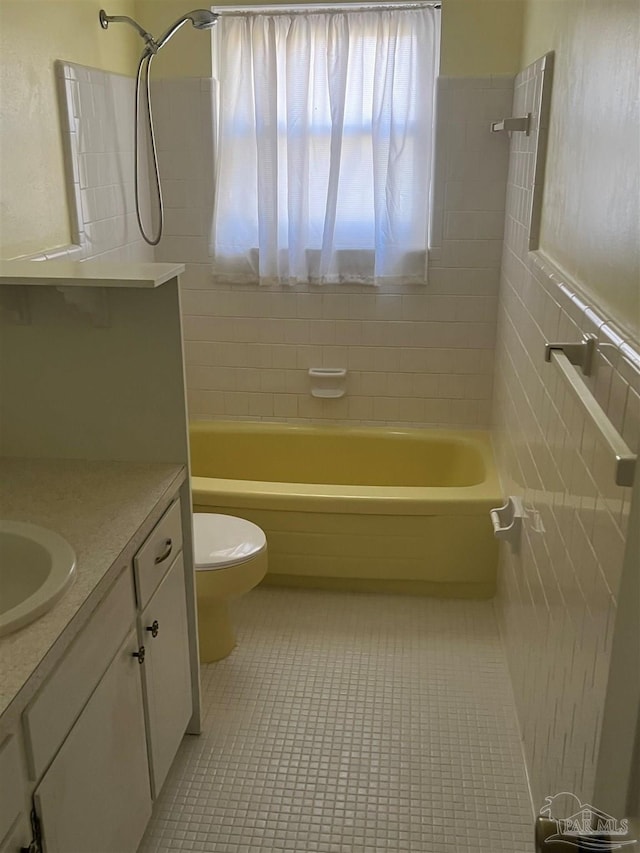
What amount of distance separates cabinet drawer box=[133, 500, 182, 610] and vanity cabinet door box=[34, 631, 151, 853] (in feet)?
0.37

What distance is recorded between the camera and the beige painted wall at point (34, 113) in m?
2.22

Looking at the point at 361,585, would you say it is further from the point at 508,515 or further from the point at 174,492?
the point at 174,492

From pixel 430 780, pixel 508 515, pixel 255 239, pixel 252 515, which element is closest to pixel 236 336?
pixel 255 239

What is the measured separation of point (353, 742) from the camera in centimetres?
226

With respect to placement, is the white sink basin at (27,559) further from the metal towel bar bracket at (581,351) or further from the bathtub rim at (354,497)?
the bathtub rim at (354,497)

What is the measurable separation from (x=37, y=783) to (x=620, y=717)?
897 mm

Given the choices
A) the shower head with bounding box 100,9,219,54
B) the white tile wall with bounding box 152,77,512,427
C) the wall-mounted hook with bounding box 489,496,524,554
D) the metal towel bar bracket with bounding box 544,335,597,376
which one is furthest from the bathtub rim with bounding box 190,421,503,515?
the shower head with bounding box 100,9,219,54

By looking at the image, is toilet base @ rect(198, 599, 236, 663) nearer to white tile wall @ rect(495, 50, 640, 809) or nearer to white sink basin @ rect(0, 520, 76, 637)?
white tile wall @ rect(495, 50, 640, 809)

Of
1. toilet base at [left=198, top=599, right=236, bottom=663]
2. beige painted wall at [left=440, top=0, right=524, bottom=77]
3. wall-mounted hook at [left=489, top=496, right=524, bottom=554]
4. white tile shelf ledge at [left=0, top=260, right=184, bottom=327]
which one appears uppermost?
beige painted wall at [left=440, top=0, right=524, bottom=77]

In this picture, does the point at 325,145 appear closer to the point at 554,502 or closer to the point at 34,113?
the point at 34,113

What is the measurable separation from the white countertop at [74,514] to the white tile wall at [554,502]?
91 centimetres

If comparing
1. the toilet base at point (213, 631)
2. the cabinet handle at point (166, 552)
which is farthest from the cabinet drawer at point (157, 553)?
→ the toilet base at point (213, 631)

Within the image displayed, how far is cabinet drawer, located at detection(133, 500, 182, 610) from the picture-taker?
67.1 inches

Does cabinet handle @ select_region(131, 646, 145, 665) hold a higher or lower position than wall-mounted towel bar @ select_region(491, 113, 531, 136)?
lower
